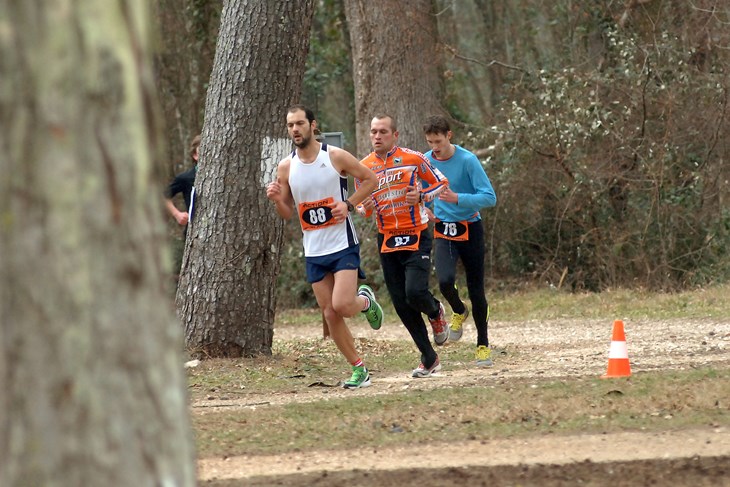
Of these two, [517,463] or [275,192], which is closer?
[517,463]

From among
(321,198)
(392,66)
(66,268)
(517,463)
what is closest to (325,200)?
(321,198)

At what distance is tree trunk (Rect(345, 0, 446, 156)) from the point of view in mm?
19844

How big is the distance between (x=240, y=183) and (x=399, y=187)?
6.57 ft

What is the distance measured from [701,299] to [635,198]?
10.1 ft

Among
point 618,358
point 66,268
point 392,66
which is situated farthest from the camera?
point 392,66

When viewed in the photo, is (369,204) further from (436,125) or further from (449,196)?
(436,125)

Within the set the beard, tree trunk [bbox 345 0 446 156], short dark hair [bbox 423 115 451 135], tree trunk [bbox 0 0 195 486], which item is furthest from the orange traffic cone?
tree trunk [bbox 345 0 446 156]

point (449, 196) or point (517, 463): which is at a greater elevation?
point (449, 196)

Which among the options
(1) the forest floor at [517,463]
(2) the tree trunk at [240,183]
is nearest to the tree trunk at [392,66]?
(2) the tree trunk at [240,183]

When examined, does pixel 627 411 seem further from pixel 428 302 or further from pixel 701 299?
pixel 701 299

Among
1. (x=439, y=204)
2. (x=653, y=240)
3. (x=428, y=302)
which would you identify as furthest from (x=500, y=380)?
(x=653, y=240)

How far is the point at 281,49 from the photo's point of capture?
11953 mm

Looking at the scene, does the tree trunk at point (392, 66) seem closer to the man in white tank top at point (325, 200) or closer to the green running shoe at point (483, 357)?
the green running shoe at point (483, 357)

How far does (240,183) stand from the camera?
11.9m
